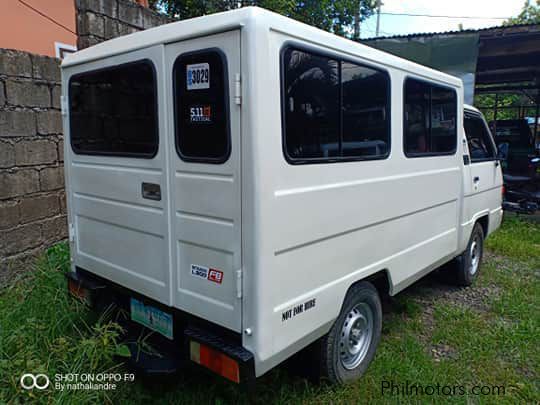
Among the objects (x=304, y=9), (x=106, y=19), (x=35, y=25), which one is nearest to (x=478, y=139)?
(x=106, y=19)

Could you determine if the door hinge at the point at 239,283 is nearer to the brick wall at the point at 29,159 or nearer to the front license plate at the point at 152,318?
the front license plate at the point at 152,318

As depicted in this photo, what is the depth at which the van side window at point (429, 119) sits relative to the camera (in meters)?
3.15

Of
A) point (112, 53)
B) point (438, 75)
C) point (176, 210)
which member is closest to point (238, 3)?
point (438, 75)

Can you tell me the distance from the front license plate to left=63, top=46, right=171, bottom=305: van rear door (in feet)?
0.31

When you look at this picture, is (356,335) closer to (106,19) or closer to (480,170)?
(480,170)

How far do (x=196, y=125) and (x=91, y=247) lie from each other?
137 centimetres

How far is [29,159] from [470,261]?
466 cm

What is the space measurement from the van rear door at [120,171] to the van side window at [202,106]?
0.48 ft

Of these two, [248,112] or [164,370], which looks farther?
[164,370]

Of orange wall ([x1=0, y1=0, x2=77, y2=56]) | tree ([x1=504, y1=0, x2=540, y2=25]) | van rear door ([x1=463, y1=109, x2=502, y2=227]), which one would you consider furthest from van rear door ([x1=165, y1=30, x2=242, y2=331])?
tree ([x1=504, y1=0, x2=540, y2=25])

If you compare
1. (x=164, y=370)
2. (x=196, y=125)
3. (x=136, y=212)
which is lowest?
(x=164, y=370)

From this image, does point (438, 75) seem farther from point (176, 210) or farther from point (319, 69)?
point (176, 210)

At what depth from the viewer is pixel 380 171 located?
2.78 m

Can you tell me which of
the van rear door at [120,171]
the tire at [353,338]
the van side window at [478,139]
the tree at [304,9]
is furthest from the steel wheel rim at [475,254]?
the tree at [304,9]
